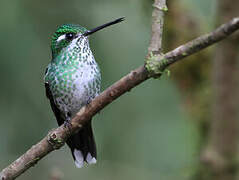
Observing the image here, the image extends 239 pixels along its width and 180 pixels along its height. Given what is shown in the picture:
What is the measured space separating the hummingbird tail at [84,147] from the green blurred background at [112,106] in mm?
707

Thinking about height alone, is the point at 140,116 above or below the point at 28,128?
below

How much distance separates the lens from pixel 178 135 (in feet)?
17.0

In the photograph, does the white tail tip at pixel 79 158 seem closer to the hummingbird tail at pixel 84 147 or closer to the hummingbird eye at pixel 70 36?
the hummingbird tail at pixel 84 147

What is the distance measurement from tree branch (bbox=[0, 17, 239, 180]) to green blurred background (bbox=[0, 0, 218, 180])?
5.48 ft

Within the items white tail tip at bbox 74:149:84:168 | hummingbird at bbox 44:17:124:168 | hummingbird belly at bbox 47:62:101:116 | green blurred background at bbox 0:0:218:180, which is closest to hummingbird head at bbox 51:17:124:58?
hummingbird at bbox 44:17:124:168

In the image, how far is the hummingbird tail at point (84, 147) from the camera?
365 cm

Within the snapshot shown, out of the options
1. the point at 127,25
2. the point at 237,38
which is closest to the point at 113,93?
the point at 237,38

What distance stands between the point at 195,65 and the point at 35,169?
196cm

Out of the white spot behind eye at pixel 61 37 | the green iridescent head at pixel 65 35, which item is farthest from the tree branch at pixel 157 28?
the white spot behind eye at pixel 61 37

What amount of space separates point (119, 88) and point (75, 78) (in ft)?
4.53

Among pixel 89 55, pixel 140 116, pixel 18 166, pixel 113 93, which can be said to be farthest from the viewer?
pixel 140 116

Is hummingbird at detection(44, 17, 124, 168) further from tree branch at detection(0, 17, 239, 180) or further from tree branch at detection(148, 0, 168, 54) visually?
tree branch at detection(148, 0, 168, 54)

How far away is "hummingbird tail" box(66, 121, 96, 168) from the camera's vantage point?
365 centimetres

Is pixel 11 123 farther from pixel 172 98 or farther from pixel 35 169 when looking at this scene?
A: pixel 172 98
